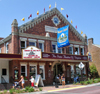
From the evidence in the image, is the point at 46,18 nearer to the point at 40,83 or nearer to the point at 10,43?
the point at 10,43

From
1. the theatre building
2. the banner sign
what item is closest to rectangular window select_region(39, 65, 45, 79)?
the theatre building

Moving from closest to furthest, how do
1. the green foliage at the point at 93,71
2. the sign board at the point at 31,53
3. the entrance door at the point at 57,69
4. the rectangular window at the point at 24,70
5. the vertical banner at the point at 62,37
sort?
1. the sign board at the point at 31,53
2. the rectangular window at the point at 24,70
3. the vertical banner at the point at 62,37
4. the entrance door at the point at 57,69
5. the green foliage at the point at 93,71

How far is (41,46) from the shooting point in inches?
929

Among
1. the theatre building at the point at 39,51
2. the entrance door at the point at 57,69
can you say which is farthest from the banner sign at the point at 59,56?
the entrance door at the point at 57,69

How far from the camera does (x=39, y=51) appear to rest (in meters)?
19.8

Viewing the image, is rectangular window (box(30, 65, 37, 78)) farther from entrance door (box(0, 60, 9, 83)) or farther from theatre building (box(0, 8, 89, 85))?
entrance door (box(0, 60, 9, 83))

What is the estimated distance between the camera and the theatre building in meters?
19.8

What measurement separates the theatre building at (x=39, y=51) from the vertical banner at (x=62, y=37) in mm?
1101

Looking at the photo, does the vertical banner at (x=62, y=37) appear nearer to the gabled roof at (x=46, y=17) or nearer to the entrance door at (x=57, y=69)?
the gabled roof at (x=46, y=17)

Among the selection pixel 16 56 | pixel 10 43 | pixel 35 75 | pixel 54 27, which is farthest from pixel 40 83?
pixel 54 27

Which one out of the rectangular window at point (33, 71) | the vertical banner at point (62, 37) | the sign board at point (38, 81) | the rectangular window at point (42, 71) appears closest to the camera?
the sign board at point (38, 81)

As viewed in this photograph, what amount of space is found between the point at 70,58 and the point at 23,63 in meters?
7.36

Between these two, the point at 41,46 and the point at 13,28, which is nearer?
the point at 13,28

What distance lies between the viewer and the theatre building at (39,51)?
19.8 metres
